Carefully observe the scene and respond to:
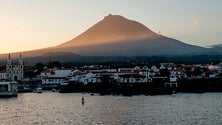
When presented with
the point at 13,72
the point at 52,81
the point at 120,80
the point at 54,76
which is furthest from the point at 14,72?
the point at 120,80

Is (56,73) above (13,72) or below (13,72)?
below

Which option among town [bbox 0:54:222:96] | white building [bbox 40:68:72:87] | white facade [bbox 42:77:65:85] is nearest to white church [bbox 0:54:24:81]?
town [bbox 0:54:222:96]

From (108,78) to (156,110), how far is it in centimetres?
2179

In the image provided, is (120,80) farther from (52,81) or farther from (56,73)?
(56,73)

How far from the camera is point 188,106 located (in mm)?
20516

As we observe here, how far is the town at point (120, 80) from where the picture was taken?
33.3 m

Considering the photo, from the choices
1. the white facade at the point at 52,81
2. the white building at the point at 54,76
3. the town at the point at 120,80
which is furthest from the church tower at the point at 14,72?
the white facade at the point at 52,81

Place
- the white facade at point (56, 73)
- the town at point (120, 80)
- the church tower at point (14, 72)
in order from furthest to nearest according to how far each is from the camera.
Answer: the white facade at point (56, 73) → the church tower at point (14, 72) → the town at point (120, 80)

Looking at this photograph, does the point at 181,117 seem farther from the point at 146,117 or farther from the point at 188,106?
the point at 188,106

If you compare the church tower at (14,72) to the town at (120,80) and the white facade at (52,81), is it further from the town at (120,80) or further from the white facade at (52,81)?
the white facade at (52,81)

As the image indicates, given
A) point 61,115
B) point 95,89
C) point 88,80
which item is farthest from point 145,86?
point 61,115

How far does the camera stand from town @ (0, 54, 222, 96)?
33312 mm

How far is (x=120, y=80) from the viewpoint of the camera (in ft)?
137

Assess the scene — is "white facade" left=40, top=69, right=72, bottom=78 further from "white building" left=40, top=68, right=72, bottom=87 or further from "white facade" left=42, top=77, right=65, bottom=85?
"white facade" left=42, top=77, right=65, bottom=85
